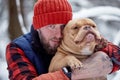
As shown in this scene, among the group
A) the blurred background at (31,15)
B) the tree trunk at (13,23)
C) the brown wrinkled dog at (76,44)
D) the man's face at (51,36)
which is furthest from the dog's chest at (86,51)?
the tree trunk at (13,23)

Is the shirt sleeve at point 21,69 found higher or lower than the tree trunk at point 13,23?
higher

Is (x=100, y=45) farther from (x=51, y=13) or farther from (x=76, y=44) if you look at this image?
(x=51, y=13)

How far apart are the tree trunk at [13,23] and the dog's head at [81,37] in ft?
6.93

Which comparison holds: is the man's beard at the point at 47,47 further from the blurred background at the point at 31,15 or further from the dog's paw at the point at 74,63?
the blurred background at the point at 31,15

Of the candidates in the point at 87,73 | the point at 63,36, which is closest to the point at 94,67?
the point at 87,73

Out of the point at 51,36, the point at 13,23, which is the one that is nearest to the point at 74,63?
the point at 51,36

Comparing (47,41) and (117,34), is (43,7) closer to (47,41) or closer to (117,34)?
(47,41)

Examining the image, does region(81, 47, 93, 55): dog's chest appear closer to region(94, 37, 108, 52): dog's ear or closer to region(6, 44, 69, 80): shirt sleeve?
region(94, 37, 108, 52): dog's ear

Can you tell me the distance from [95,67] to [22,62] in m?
0.30

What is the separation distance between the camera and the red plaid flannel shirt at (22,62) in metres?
1.45

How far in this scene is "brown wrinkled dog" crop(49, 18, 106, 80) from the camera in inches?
55.2

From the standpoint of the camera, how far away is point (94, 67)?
4.65 ft

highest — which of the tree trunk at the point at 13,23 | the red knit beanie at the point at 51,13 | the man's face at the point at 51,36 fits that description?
the red knit beanie at the point at 51,13

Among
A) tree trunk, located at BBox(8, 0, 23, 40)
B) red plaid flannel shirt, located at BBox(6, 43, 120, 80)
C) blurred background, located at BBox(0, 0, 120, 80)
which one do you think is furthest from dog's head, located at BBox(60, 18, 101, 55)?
tree trunk, located at BBox(8, 0, 23, 40)
